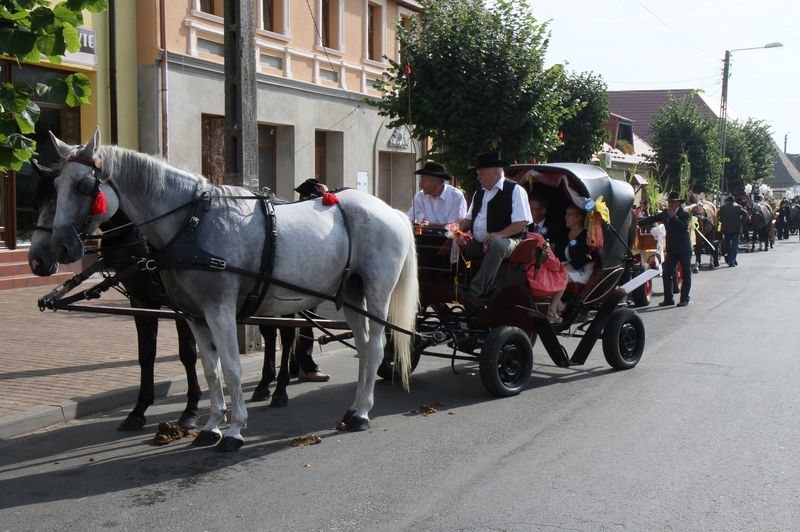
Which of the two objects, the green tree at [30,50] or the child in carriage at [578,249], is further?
the child in carriage at [578,249]

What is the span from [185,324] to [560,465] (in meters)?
2.91

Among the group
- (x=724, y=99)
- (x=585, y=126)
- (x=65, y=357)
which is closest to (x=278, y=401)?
(x=65, y=357)

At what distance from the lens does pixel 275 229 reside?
18.7 feet

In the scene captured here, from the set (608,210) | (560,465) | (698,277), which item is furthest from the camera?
A: (698,277)

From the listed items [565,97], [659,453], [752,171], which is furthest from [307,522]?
[752,171]

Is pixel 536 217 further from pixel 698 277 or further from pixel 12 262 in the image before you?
pixel 698 277

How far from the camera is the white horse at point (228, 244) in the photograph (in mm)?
5137

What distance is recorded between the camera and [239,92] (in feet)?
29.0

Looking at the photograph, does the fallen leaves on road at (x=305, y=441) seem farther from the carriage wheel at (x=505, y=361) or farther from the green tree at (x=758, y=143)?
the green tree at (x=758, y=143)

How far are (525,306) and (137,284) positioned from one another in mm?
3368

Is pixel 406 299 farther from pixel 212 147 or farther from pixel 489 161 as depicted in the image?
pixel 212 147

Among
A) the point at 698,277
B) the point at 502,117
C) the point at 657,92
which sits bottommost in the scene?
the point at 698,277

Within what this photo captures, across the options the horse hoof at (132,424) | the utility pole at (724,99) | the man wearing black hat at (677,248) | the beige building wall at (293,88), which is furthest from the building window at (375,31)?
the utility pole at (724,99)

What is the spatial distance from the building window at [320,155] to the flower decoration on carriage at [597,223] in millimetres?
13471
